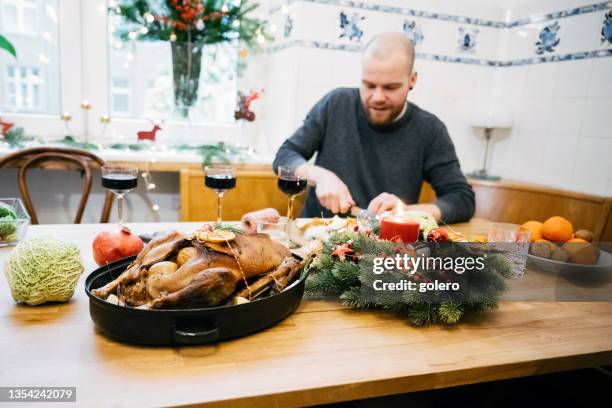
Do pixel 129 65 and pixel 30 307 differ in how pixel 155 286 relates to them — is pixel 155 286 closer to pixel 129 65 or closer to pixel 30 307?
pixel 30 307

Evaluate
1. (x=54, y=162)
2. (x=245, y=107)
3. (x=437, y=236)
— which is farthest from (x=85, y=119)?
(x=437, y=236)

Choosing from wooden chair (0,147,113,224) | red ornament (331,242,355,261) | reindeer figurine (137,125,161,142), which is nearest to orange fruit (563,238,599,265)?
red ornament (331,242,355,261)

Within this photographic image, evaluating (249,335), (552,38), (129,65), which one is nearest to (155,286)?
(249,335)

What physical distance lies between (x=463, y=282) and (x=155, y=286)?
1.74 feet

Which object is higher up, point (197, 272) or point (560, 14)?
point (560, 14)

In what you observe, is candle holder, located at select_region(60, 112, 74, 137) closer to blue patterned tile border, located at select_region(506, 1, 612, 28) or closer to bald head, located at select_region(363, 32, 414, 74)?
bald head, located at select_region(363, 32, 414, 74)

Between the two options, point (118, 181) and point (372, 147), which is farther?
point (372, 147)

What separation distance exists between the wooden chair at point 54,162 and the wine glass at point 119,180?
61cm

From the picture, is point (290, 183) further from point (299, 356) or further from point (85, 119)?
point (85, 119)

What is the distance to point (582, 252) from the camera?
97 cm

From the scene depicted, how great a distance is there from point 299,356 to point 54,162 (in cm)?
170

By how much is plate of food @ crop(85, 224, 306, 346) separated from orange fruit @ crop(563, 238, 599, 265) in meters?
0.64

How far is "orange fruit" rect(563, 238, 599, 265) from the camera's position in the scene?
964 mm

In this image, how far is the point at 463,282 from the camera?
2.55 ft
